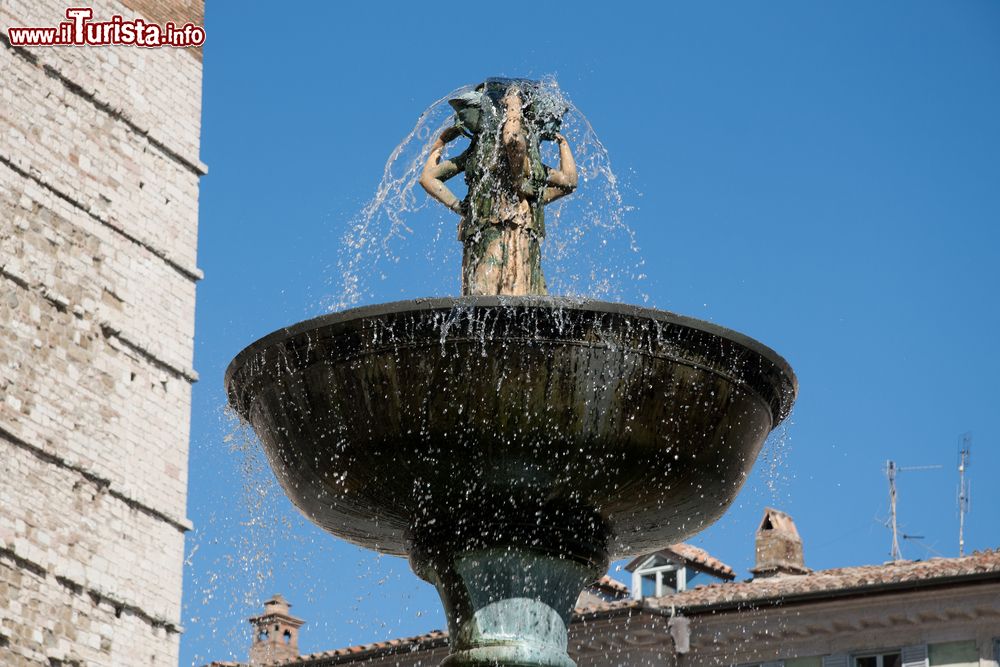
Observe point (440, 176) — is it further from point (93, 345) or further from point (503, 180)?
point (93, 345)

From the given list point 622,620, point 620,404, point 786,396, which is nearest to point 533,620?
point 620,404

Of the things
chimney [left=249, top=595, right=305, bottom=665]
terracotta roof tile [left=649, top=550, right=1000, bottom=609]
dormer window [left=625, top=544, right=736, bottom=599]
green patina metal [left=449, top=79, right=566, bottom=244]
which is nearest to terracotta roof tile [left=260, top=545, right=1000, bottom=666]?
terracotta roof tile [left=649, top=550, right=1000, bottom=609]

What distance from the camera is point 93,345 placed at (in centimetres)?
2158

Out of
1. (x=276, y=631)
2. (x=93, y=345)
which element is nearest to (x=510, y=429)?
(x=93, y=345)

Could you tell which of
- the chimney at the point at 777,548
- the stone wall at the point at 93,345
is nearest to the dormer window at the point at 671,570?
the chimney at the point at 777,548

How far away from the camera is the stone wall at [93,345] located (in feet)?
65.6

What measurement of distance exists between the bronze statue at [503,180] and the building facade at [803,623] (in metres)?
12.9

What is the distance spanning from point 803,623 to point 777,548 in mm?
2820

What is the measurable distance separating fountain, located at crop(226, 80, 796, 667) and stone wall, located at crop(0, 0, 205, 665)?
1364 cm

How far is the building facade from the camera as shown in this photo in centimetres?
1919

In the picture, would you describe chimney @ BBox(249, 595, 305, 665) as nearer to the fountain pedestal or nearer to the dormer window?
the dormer window

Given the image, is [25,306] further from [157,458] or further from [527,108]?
[527,108]

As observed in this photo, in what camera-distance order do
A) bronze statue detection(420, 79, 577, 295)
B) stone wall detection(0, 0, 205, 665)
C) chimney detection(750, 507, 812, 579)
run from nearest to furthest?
bronze statue detection(420, 79, 577, 295)
stone wall detection(0, 0, 205, 665)
chimney detection(750, 507, 812, 579)

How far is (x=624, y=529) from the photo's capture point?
6570 mm
